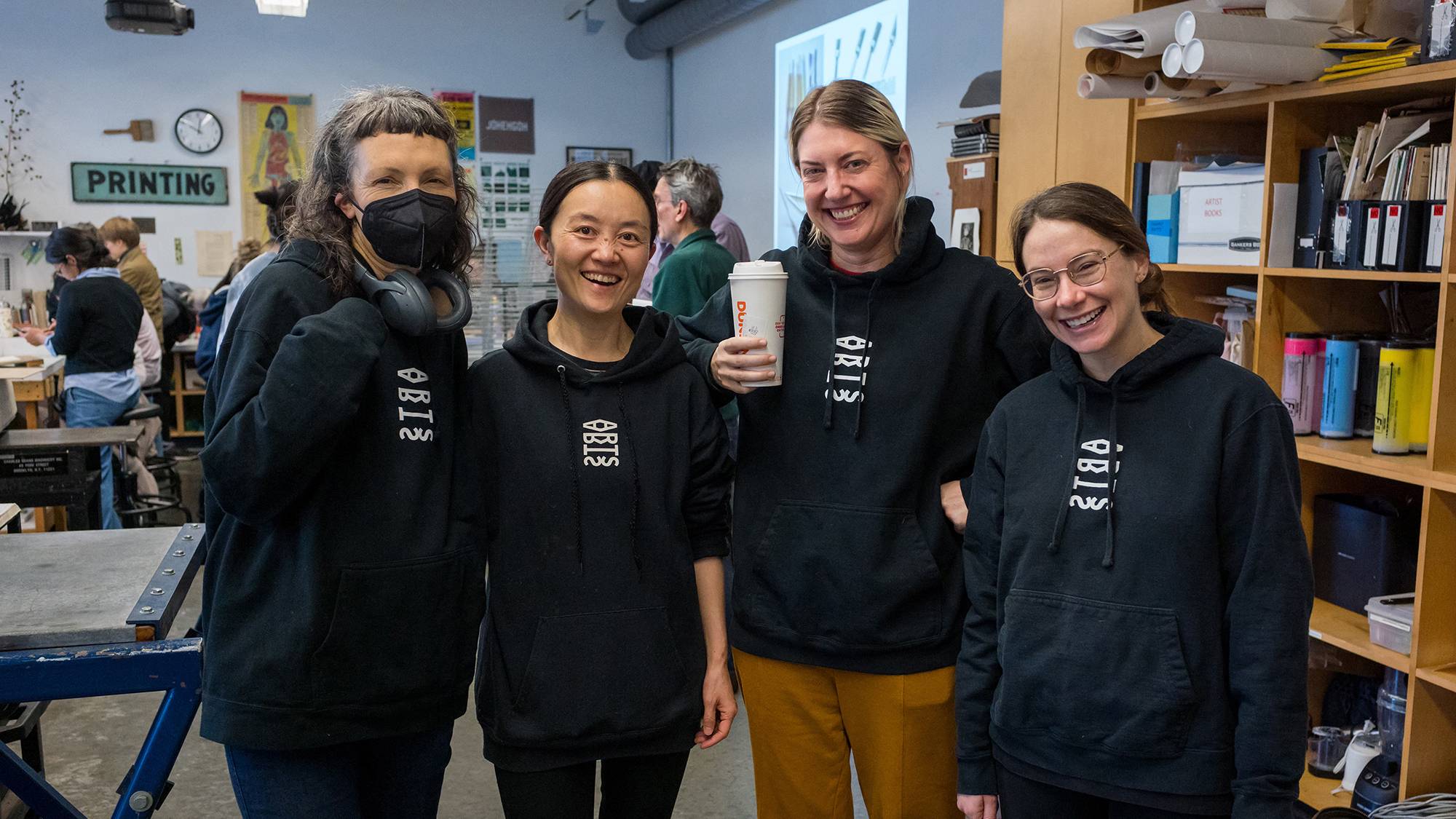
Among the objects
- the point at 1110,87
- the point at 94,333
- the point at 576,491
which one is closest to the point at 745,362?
the point at 576,491

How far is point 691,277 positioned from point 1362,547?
7.19ft

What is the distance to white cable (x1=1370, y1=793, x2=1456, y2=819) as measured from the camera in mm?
2350

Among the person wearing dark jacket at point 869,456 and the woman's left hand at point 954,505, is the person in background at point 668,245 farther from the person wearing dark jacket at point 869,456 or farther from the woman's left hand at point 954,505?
the woman's left hand at point 954,505

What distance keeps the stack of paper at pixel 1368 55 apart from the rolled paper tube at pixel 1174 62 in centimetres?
32

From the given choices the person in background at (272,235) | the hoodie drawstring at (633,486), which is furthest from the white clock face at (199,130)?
the hoodie drawstring at (633,486)

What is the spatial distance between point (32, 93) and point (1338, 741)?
9596 mm

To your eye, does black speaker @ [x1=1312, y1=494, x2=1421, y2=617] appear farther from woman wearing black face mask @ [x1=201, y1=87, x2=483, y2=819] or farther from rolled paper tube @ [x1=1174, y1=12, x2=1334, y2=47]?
woman wearing black face mask @ [x1=201, y1=87, x2=483, y2=819]

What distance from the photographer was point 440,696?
1451 millimetres

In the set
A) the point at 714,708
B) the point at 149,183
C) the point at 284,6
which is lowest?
the point at 714,708

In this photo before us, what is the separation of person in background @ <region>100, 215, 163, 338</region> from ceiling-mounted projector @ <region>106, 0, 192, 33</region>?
50.8 inches

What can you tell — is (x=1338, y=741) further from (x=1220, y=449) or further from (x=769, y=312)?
(x=769, y=312)

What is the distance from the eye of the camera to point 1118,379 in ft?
4.82

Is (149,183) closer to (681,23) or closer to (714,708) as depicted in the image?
(681,23)

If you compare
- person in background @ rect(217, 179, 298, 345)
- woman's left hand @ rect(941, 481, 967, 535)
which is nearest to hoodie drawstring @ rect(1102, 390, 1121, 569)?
woman's left hand @ rect(941, 481, 967, 535)
